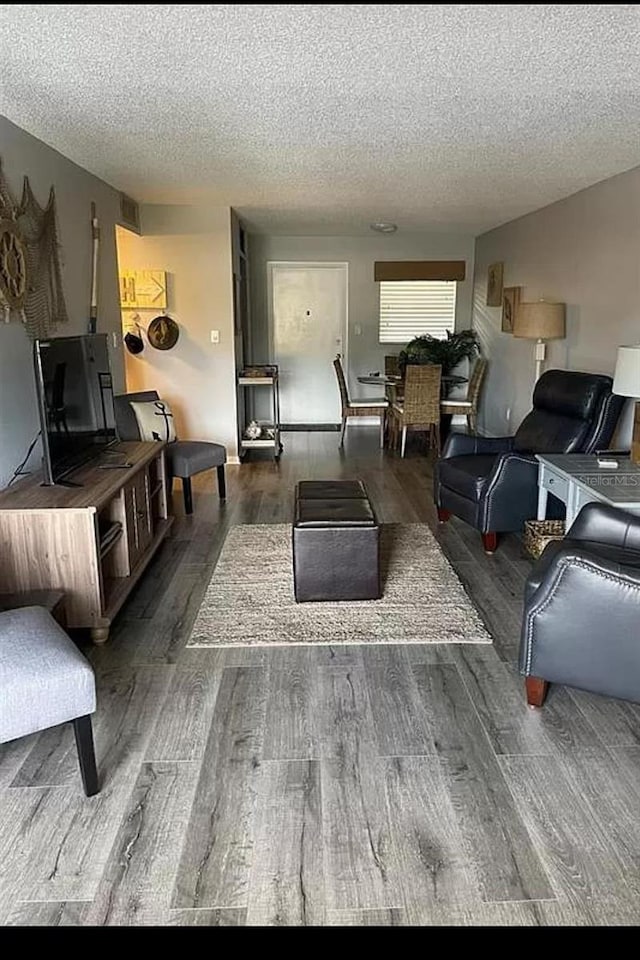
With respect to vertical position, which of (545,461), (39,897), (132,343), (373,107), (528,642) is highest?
(373,107)

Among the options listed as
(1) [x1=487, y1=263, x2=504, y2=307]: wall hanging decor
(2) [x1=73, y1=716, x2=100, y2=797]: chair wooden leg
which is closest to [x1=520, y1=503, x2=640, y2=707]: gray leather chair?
(2) [x1=73, y1=716, x2=100, y2=797]: chair wooden leg

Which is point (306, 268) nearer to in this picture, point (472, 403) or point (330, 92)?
point (472, 403)

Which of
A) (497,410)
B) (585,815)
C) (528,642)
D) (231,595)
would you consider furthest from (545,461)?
(497,410)

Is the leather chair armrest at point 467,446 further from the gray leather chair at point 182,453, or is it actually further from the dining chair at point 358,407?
the dining chair at point 358,407

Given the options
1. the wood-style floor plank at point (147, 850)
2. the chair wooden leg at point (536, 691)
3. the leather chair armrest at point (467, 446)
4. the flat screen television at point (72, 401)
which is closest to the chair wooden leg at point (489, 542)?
the leather chair armrest at point (467, 446)

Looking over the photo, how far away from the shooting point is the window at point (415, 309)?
27.7ft

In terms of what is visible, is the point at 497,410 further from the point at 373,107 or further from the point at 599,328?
the point at 373,107

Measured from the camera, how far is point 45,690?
6.23ft

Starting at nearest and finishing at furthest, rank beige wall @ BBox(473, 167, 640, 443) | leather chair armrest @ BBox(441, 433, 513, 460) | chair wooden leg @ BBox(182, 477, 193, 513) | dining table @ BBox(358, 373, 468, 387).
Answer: beige wall @ BBox(473, 167, 640, 443) → leather chair armrest @ BBox(441, 433, 513, 460) → chair wooden leg @ BBox(182, 477, 193, 513) → dining table @ BBox(358, 373, 468, 387)

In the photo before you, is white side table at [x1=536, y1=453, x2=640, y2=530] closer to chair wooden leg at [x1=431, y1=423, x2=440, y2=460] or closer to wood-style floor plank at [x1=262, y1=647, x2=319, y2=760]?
wood-style floor plank at [x1=262, y1=647, x2=319, y2=760]

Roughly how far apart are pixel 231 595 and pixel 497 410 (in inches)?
190

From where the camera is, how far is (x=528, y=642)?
235 centimetres

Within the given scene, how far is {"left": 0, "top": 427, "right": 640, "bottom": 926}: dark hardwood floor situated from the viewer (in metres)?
1.63

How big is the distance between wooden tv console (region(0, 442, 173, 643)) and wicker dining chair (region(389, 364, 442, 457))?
393 cm
